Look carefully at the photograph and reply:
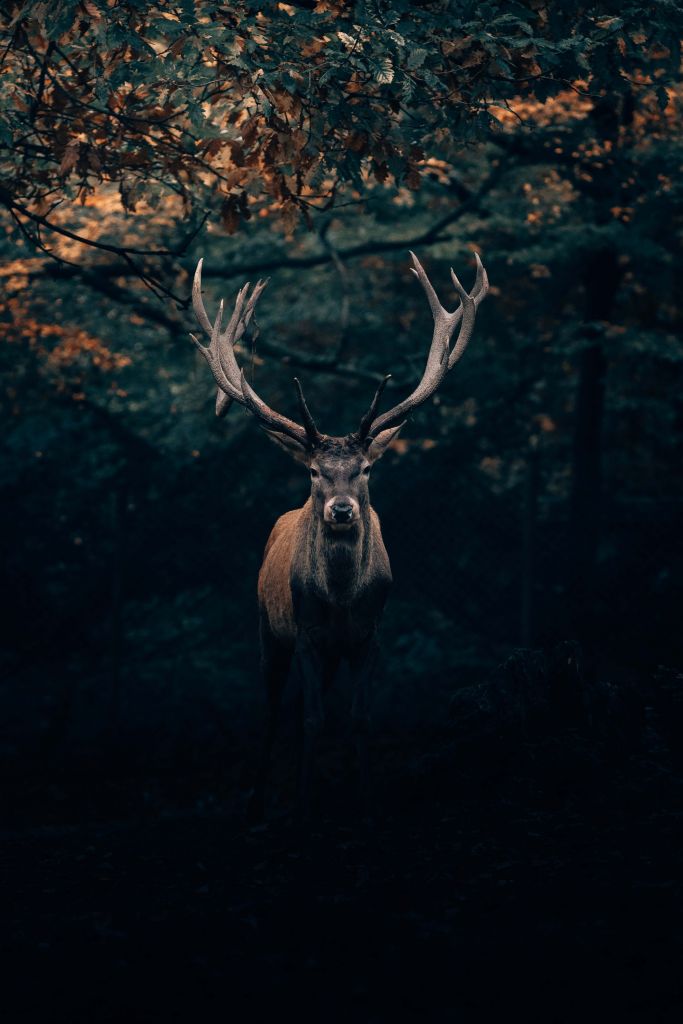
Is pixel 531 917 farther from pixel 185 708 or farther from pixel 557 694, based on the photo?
pixel 185 708

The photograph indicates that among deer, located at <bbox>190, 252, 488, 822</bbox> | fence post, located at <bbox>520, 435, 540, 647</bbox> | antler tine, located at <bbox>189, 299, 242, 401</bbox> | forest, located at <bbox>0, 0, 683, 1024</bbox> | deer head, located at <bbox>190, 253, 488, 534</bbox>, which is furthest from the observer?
fence post, located at <bbox>520, 435, 540, 647</bbox>

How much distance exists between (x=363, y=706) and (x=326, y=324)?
974cm

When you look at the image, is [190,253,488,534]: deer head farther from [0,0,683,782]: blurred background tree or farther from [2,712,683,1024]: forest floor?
[2,712,683,1024]: forest floor

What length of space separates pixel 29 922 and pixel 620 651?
5744 mm


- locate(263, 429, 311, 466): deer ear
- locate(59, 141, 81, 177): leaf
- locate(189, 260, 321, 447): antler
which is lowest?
locate(263, 429, 311, 466): deer ear

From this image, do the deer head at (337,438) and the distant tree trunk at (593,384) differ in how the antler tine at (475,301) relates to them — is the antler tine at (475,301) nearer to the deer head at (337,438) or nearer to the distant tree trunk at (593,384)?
the deer head at (337,438)

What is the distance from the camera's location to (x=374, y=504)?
11.5 m

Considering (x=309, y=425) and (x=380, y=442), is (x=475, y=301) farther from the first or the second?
(x=309, y=425)

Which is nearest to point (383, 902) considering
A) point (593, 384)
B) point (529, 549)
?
point (529, 549)

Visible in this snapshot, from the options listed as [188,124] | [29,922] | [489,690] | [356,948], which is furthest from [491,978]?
[188,124]

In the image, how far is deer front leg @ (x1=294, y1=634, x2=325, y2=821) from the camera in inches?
270

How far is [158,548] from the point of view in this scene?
1135cm

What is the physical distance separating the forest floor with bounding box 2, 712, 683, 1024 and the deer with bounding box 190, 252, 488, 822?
627 mm

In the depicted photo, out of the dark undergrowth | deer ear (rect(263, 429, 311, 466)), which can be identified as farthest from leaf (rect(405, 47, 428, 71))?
the dark undergrowth
